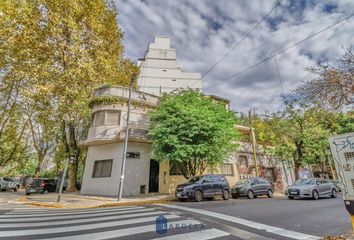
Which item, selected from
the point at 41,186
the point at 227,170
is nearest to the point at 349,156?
the point at 227,170

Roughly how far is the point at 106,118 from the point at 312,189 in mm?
17153

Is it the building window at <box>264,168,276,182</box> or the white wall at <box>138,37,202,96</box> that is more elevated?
the white wall at <box>138,37,202,96</box>

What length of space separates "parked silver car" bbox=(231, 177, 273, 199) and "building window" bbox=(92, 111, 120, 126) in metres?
11.3

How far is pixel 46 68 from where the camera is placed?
17.9 m

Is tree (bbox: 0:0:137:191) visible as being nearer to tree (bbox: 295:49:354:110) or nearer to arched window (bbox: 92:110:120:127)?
arched window (bbox: 92:110:120:127)

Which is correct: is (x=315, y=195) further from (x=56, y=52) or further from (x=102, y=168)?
(x=56, y=52)

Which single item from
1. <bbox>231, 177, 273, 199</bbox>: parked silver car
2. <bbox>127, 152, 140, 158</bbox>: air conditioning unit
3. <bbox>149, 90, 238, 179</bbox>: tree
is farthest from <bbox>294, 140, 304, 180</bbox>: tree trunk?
<bbox>127, 152, 140, 158</bbox>: air conditioning unit

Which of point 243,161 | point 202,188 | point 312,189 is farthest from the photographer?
point 243,161

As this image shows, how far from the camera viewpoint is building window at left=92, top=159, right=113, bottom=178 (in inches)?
755

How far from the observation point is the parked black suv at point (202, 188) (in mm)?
14320

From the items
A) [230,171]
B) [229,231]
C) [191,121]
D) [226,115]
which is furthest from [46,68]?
[230,171]

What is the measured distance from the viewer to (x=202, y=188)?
48.6 ft

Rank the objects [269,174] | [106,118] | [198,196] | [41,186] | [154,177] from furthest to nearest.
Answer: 1. [269,174]
2. [41,186]
3. [154,177]
4. [106,118]
5. [198,196]

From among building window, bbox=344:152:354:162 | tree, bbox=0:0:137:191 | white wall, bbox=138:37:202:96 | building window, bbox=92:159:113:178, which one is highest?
white wall, bbox=138:37:202:96
